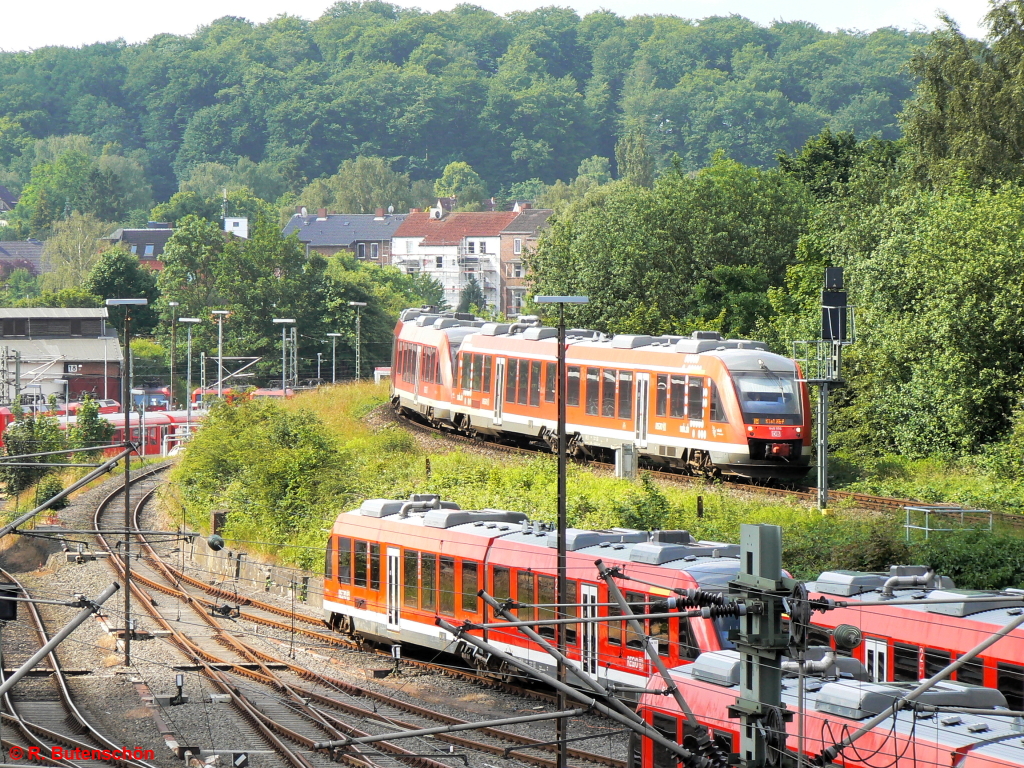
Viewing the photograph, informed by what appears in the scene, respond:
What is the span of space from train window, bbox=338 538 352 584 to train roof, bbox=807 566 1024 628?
30.2ft

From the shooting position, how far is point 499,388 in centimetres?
3838

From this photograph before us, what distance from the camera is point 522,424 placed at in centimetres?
3725

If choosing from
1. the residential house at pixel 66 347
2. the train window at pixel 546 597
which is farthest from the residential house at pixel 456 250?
the train window at pixel 546 597

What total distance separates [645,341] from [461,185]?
443 feet

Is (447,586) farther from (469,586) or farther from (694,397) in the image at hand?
(694,397)

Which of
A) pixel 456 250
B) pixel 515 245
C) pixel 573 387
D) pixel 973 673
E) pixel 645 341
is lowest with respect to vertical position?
pixel 973 673

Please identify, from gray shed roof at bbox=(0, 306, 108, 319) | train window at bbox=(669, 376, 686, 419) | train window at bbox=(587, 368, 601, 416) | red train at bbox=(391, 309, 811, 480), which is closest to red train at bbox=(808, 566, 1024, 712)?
red train at bbox=(391, 309, 811, 480)

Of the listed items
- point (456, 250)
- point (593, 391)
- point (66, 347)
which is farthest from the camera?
point (456, 250)

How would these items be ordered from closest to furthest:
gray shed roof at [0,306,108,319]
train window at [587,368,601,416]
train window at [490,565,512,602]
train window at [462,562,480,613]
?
1. train window at [490,565,512,602]
2. train window at [462,562,480,613]
3. train window at [587,368,601,416]
4. gray shed roof at [0,306,108,319]

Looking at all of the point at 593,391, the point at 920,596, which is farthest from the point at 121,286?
the point at 920,596

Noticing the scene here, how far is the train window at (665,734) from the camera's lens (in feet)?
43.0

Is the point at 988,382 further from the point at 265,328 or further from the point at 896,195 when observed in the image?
the point at 265,328

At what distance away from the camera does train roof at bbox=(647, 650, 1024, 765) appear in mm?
10766

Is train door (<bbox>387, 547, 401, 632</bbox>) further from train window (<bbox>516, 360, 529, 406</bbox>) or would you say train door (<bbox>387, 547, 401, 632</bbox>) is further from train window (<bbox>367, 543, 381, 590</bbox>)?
train window (<bbox>516, 360, 529, 406</bbox>)
